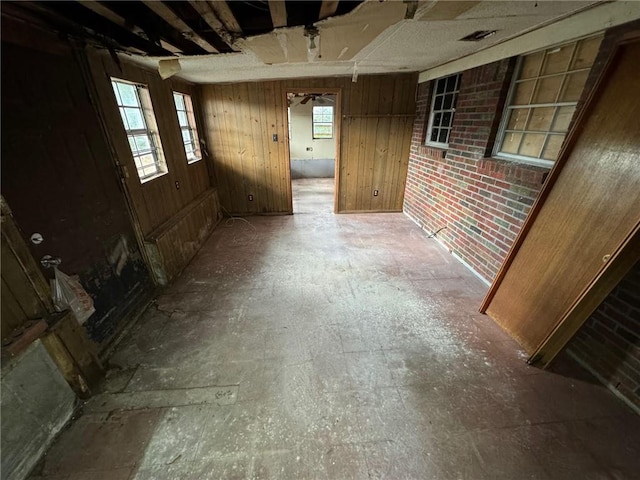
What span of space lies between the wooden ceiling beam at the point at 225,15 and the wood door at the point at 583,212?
2.19 m

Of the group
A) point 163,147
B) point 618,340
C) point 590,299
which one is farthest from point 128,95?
point 618,340

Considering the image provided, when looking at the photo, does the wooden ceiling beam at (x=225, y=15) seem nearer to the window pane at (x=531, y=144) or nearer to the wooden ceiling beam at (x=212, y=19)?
the wooden ceiling beam at (x=212, y=19)

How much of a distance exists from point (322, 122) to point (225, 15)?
22.1 feet

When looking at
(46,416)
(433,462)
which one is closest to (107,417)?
(46,416)

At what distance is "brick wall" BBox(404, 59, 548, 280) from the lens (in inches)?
93.1

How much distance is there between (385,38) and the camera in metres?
2.07

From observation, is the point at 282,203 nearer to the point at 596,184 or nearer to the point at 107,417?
the point at 107,417

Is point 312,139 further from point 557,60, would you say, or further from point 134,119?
point 557,60

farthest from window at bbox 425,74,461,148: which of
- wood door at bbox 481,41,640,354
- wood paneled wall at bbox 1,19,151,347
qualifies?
wood paneled wall at bbox 1,19,151,347

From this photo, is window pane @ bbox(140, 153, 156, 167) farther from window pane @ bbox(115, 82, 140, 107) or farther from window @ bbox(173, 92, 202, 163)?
window @ bbox(173, 92, 202, 163)

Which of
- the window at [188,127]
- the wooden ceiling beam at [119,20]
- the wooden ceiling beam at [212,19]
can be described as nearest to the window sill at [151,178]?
the window at [188,127]

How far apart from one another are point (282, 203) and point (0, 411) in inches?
156

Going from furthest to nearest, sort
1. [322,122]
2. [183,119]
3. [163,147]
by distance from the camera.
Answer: [322,122]
[183,119]
[163,147]

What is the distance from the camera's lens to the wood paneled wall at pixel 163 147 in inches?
81.3
